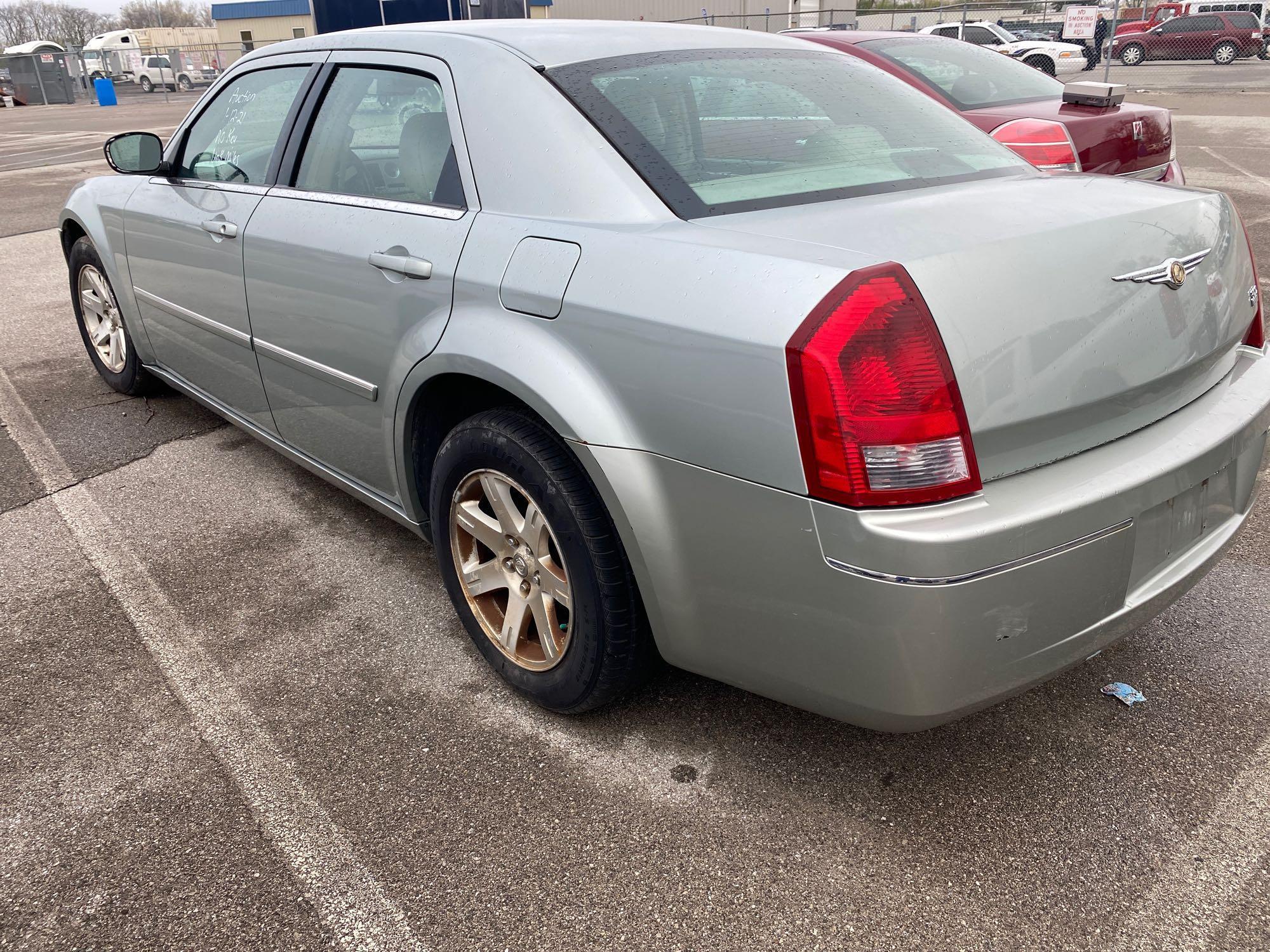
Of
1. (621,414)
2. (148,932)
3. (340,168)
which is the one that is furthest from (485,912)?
(340,168)

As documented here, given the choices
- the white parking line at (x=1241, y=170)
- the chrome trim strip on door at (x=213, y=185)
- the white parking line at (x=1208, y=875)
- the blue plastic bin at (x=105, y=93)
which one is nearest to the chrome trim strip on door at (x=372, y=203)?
the chrome trim strip on door at (x=213, y=185)

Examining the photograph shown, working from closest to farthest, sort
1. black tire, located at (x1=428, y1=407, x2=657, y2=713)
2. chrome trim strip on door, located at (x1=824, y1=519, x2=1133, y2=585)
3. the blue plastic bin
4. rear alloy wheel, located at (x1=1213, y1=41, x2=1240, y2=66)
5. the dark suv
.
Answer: chrome trim strip on door, located at (x1=824, y1=519, x2=1133, y2=585), black tire, located at (x1=428, y1=407, x2=657, y2=713), the dark suv, rear alloy wheel, located at (x1=1213, y1=41, x2=1240, y2=66), the blue plastic bin

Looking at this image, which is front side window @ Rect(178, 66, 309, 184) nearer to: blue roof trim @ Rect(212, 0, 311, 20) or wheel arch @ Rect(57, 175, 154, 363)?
wheel arch @ Rect(57, 175, 154, 363)

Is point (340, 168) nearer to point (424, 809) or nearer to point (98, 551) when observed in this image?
point (98, 551)

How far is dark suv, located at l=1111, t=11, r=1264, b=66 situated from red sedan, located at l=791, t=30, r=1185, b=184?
2830 centimetres

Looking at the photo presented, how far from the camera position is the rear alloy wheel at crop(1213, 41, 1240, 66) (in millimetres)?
29250

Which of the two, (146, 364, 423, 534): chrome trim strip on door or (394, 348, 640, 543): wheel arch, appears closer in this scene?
(394, 348, 640, 543): wheel arch

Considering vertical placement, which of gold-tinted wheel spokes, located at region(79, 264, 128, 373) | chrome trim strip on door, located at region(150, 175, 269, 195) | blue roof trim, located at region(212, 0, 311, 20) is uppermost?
blue roof trim, located at region(212, 0, 311, 20)

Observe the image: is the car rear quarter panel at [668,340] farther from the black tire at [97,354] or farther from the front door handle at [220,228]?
the black tire at [97,354]

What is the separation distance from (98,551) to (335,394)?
46.2 inches

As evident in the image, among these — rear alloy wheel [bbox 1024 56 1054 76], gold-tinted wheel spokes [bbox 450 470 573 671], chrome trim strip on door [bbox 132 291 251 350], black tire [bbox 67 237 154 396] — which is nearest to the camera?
gold-tinted wheel spokes [bbox 450 470 573 671]

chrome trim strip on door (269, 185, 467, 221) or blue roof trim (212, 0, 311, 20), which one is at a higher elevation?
blue roof trim (212, 0, 311, 20)

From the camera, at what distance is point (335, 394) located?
2.84 metres

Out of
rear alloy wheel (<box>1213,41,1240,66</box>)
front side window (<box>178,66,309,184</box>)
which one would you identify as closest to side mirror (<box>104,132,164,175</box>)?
front side window (<box>178,66,309,184</box>)
